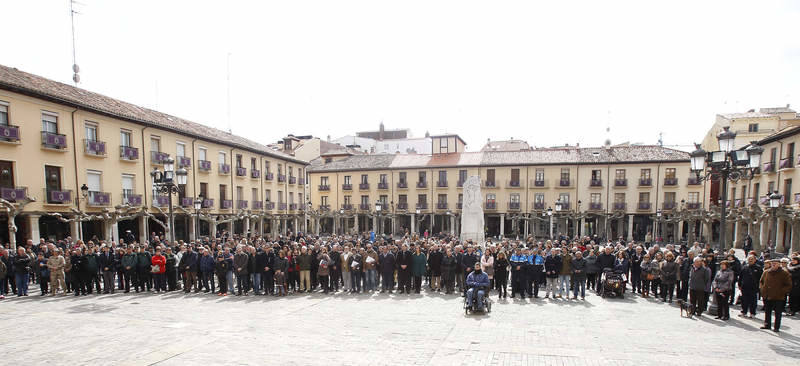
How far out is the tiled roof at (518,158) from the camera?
128 ft

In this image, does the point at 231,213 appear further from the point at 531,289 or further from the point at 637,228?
the point at 637,228

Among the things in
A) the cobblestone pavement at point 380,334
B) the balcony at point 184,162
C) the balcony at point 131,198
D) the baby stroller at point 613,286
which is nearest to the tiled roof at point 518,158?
the balcony at point 184,162

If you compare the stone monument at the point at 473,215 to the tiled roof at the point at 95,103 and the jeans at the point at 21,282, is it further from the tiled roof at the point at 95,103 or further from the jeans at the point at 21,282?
the tiled roof at the point at 95,103

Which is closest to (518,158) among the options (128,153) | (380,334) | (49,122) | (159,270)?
(128,153)

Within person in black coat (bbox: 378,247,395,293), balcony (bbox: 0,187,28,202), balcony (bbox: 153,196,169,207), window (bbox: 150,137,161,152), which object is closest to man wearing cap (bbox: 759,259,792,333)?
person in black coat (bbox: 378,247,395,293)

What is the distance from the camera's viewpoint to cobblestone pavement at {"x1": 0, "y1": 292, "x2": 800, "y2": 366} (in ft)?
20.3

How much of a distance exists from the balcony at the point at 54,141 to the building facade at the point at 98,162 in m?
0.04

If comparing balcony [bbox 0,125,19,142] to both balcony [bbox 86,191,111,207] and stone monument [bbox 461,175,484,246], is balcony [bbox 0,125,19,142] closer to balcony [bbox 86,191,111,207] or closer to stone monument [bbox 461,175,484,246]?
balcony [bbox 86,191,111,207]

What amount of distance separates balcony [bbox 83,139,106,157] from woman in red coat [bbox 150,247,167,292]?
508 inches

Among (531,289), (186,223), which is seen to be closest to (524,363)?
(531,289)

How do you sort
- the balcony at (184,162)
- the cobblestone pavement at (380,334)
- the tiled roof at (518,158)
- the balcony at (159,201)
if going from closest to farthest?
1. the cobblestone pavement at (380,334)
2. the balcony at (159,201)
3. the balcony at (184,162)
4. the tiled roof at (518,158)

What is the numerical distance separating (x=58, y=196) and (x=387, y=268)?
59.9ft

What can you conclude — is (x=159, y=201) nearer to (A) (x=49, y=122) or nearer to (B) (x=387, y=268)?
(A) (x=49, y=122)

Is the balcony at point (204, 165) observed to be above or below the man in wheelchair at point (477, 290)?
above
